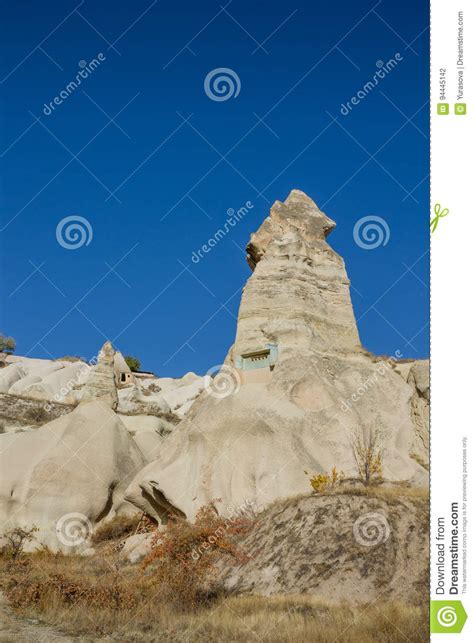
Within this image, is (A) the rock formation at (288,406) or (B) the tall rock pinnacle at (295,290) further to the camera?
(B) the tall rock pinnacle at (295,290)

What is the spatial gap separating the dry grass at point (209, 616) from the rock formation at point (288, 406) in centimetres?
391

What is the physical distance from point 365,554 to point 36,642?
491cm

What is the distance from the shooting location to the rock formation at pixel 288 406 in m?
14.6

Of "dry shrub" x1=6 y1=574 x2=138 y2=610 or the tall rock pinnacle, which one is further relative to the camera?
the tall rock pinnacle

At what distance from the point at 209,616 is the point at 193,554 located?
286 cm

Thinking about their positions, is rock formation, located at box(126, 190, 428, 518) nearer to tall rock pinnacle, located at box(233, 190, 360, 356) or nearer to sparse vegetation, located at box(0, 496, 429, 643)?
tall rock pinnacle, located at box(233, 190, 360, 356)

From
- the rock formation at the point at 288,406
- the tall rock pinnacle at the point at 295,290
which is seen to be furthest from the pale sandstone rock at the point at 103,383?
the tall rock pinnacle at the point at 295,290
